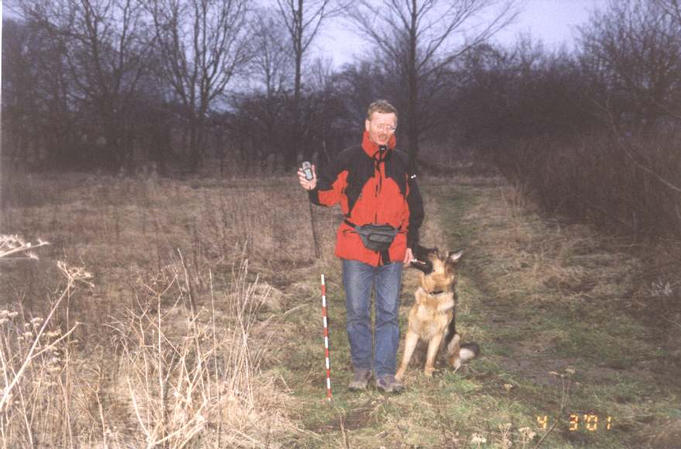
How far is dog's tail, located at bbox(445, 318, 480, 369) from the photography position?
485cm

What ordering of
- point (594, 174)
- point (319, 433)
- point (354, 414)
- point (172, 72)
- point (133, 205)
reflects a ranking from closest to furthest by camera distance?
point (319, 433) < point (354, 414) < point (594, 174) < point (133, 205) < point (172, 72)

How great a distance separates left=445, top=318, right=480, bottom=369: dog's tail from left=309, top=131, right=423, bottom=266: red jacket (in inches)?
44.4

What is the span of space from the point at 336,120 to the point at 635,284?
1414 cm

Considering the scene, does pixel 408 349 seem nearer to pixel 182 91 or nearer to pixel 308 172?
pixel 308 172

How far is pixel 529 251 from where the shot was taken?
9258 millimetres

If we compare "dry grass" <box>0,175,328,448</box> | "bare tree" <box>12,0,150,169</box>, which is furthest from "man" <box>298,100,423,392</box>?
"bare tree" <box>12,0,150,169</box>

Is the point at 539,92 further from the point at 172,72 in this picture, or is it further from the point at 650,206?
the point at 172,72

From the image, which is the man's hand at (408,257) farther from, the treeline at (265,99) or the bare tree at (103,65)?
the bare tree at (103,65)

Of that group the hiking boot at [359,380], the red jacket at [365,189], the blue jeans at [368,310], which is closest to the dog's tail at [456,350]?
the blue jeans at [368,310]

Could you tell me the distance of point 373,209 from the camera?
402 cm

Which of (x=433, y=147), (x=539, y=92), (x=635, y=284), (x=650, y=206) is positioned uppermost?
(x=539, y=92)

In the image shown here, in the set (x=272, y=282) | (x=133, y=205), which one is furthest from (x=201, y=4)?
(x=272, y=282)

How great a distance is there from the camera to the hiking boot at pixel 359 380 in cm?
436

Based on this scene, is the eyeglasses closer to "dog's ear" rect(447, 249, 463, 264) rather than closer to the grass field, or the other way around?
"dog's ear" rect(447, 249, 463, 264)
